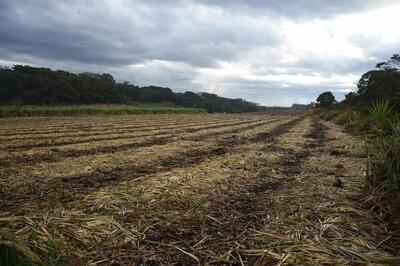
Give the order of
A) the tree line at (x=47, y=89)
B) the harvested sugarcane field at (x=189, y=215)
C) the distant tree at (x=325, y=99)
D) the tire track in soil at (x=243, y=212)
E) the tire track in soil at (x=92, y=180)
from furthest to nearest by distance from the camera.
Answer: the distant tree at (x=325, y=99)
the tree line at (x=47, y=89)
the tire track in soil at (x=92, y=180)
the tire track in soil at (x=243, y=212)
the harvested sugarcane field at (x=189, y=215)

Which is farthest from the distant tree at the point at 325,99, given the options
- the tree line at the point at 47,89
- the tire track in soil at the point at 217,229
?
the tire track in soil at the point at 217,229

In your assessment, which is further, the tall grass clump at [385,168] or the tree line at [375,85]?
the tree line at [375,85]

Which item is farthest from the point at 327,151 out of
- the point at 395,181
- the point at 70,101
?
the point at 70,101

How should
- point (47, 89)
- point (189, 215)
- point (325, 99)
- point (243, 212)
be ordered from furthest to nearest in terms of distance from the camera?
1. point (325, 99)
2. point (47, 89)
3. point (243, 212)
4. point (189, 215)

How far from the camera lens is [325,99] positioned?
72.2m

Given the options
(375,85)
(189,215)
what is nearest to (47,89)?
(375,85)

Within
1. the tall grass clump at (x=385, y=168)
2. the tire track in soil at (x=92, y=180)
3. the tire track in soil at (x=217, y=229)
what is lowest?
the tire track in soil at (x=92, y=180)

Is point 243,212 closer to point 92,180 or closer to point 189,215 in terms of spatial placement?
point 189,215

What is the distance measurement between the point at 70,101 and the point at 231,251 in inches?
2730

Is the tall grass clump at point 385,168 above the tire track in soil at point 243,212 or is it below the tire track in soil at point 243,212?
above

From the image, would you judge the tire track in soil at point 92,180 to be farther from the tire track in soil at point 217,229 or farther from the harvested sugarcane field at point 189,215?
the tire track in soil at point 217,229

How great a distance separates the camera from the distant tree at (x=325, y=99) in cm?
7100

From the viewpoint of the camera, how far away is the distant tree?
7100 cm

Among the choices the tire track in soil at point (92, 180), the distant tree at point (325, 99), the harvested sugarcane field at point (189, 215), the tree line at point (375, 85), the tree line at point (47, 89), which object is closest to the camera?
the harvested sugarcane field at point (189, 215)
